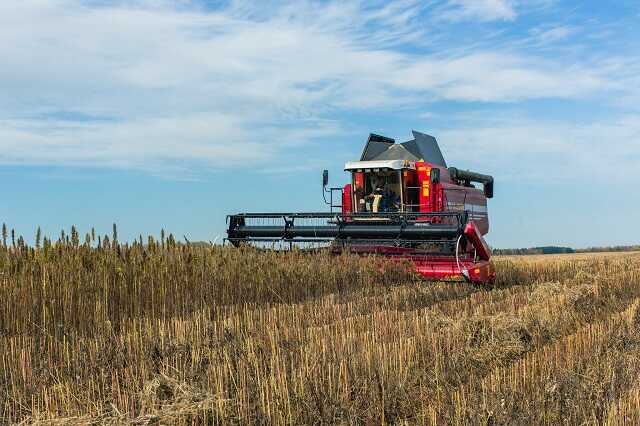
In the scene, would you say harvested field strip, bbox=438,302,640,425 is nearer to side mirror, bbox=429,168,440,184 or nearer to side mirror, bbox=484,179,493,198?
side mirror, bbox=429,168,440,184

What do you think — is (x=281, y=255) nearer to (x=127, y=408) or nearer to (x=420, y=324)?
(x=420, y=324)

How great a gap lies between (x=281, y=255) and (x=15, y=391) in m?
6.11

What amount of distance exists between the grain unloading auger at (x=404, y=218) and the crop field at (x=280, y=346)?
103 centimetres

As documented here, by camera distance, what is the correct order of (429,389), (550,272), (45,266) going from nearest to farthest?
(429,389) → (45,266) → (550,272)

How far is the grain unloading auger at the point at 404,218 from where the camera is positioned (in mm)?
10414

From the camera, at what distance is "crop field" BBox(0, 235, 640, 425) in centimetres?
354

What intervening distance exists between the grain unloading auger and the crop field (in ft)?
3.39

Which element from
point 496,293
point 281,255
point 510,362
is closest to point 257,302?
point 281,255

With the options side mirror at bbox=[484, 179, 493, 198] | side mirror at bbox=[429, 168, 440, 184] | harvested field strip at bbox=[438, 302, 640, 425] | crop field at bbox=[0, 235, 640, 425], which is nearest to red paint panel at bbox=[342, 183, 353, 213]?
side mirror at bbox=[429, 168, 440, 184]

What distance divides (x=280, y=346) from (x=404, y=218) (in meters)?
6.28

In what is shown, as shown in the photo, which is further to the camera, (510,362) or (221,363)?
(510,362)

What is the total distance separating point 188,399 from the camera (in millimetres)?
3557

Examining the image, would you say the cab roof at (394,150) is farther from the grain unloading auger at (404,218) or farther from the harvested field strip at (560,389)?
the harvested field strip at (560,389)

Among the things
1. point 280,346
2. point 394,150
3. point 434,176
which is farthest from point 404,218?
point 280,346
